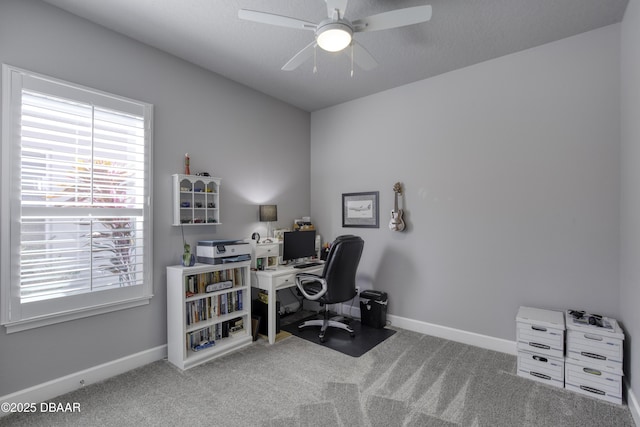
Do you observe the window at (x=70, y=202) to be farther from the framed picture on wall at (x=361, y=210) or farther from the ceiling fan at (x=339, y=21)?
the framed picture on wall at (x=361, y=210)

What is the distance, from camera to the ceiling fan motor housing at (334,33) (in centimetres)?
187

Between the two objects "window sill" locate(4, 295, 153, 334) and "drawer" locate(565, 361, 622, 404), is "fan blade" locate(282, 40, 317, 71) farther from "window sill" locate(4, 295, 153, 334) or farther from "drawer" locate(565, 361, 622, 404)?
"drawer" locate(565, 361, 622, 404)

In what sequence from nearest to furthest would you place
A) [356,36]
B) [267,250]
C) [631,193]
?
[631,193]
[356,36]
[267,250]

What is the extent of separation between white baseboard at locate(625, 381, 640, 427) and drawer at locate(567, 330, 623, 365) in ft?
0.65

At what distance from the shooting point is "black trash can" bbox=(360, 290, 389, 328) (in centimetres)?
352

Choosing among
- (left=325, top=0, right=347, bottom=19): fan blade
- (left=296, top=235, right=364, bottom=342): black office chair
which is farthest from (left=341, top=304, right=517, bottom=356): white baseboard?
(left=325, top=0, right=347, bottom=19): fan blade

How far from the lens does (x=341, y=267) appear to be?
3.19 metres

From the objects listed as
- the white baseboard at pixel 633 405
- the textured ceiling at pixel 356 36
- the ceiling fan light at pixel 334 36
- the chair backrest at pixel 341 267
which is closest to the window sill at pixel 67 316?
the chair backrest at pixel 341 267

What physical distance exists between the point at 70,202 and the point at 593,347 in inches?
155

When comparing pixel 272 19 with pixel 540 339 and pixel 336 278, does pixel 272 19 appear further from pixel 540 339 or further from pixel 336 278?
pixel 540 339

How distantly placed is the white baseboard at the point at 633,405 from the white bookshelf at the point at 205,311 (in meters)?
2.91

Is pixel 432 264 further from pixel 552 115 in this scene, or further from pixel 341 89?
pixel 341 89

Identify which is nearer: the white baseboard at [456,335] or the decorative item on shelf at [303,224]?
the white baseboard at [456,335]

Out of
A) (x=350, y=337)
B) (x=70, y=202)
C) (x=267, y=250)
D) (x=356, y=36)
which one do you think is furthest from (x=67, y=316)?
(x=356, y=36)
